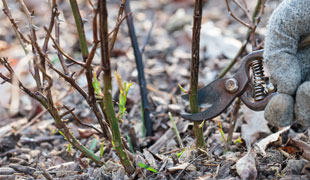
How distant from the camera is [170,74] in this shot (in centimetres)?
308

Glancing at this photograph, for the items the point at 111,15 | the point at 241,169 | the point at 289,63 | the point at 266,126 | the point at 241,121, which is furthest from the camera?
the point at 111,15

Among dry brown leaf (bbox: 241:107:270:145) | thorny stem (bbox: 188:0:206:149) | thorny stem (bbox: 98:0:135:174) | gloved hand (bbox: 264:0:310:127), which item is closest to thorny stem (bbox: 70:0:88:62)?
thorny stem (bbox: 98:0:135:174)

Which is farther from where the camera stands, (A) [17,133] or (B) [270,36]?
(A) [17,133]

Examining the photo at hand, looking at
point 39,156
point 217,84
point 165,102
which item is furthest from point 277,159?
point 39,156

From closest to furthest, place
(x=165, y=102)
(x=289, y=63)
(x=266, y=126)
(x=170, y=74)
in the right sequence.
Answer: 1. (x=289, y=63)
2. (x=266, y=126)
3. (x=165, y=102)
4. (x=170, y=74)

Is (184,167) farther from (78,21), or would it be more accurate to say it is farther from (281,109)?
(78,21)

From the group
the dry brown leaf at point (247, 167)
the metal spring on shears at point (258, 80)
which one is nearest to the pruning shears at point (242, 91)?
the metal spring on shears at point (258, 80)

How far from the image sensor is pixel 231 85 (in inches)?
59.0

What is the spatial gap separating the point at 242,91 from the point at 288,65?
0.26m

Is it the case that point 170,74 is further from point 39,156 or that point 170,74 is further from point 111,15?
point 111,15

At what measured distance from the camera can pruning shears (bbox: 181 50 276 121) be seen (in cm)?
143

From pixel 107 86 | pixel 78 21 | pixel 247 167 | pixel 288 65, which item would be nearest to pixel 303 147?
pixel 247 167

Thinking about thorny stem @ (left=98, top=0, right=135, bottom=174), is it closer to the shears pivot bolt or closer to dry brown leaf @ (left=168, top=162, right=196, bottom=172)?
dry brown leaf @ (left=168, top=162, right=196, bottom=172)

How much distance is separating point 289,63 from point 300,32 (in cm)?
12
